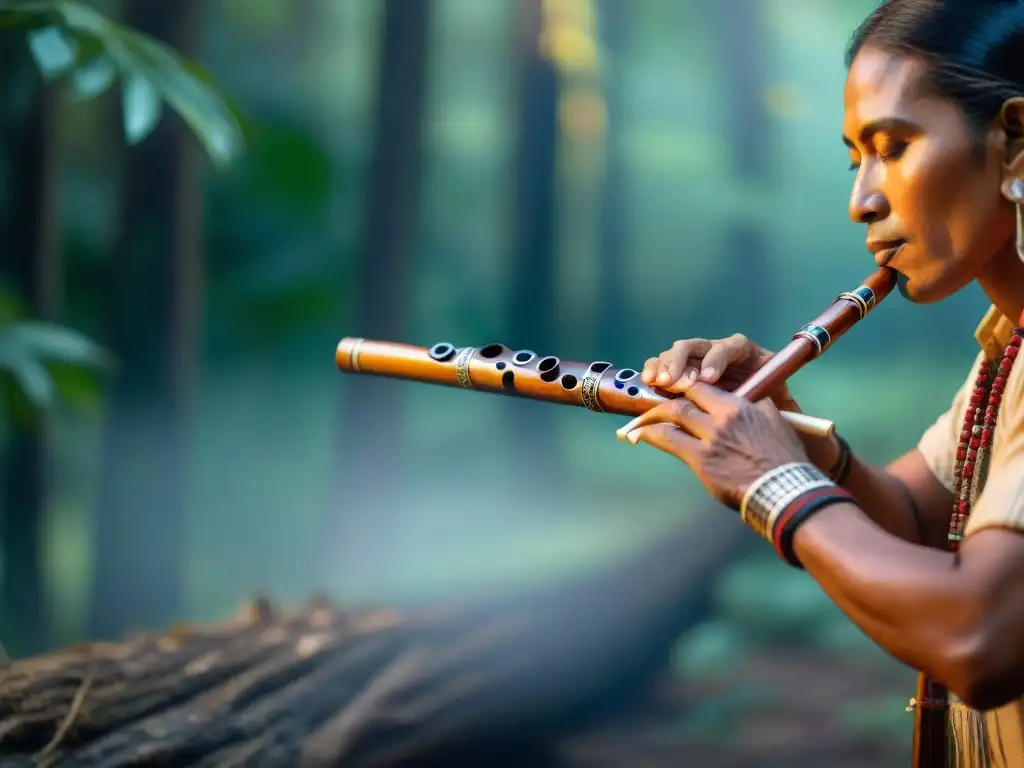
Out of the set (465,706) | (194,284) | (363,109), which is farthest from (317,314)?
(465,706)

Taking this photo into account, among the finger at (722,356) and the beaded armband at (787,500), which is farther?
the finger at (722,356)

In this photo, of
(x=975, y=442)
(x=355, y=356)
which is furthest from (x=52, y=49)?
(x=975, y=442)

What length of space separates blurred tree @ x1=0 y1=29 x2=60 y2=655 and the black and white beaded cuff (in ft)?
9.92

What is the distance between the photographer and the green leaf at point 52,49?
2354 millimetres

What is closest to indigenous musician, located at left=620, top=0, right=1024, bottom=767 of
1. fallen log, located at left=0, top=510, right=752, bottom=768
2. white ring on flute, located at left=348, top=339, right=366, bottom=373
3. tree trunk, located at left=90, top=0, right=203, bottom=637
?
white ring on flute, located at left=348, top=339, right=366, bottom=373

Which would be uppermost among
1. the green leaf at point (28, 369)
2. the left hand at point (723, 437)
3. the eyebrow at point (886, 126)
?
the green leaf at point (28, 369)

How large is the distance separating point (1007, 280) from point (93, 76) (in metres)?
2.04

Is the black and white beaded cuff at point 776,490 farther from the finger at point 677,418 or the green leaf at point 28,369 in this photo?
the green leaf at point 28,369

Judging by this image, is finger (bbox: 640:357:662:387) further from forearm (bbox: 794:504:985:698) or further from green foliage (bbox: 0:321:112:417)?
green foliage (bbox: 0:321:112:417)

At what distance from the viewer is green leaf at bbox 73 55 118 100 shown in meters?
2.43

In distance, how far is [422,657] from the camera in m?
2.98

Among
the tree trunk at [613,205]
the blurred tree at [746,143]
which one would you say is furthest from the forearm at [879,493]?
the tree trunk at [613,205]

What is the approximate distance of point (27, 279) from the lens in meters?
3.81

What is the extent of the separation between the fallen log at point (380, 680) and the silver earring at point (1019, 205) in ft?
5.81
